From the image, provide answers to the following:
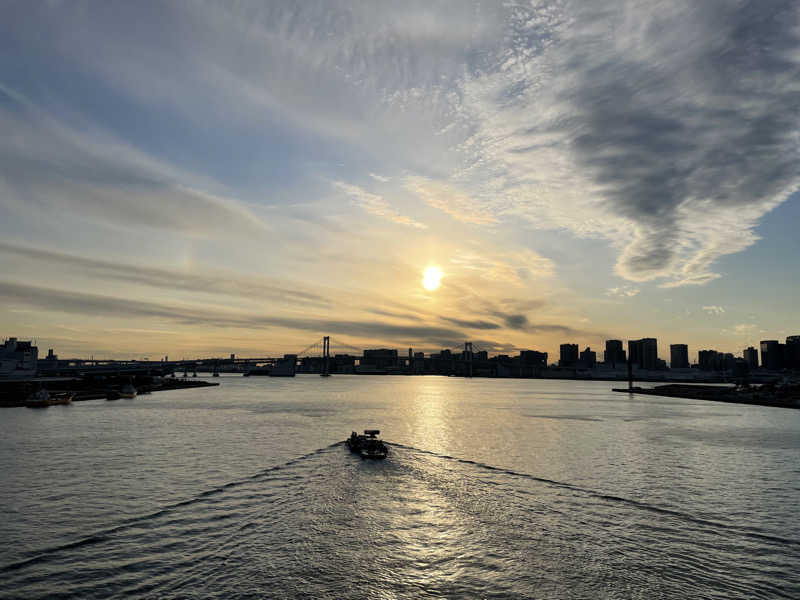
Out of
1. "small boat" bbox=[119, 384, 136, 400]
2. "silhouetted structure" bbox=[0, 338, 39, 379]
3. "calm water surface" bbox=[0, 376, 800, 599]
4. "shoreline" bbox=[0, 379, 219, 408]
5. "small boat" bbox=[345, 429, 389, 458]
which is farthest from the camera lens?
"silhouetted structure" bbox=[0, 338, 39, 379]

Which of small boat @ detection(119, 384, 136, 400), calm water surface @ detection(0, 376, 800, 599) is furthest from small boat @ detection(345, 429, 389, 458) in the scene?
small boat @ detection(119, 384, 136, 400)

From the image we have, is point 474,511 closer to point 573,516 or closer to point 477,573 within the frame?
point 573,516

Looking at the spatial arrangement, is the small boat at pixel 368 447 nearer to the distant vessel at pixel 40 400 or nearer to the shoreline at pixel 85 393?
the distant vessel at pixel 40 400

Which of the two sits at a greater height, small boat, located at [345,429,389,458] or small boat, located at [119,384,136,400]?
small boat, located at [345,429,389,458]

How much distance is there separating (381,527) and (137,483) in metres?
20.9

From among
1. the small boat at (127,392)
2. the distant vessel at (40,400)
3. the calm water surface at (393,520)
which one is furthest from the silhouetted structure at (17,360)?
the calm water surface at (393,520)

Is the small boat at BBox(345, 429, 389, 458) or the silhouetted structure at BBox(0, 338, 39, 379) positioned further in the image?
the silhouetted structure at BBox(0, 338, 39, 379)

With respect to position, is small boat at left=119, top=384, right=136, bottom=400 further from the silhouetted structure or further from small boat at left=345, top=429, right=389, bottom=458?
small boat at left=345, top=429, right=389, bottom=458

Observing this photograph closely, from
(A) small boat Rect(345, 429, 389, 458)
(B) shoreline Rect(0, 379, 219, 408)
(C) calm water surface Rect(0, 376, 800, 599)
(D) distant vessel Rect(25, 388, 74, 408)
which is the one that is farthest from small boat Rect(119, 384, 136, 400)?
(A) small boat Rect(345, 429, 389, 458)

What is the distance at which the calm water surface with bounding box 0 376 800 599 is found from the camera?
20094 millimetres

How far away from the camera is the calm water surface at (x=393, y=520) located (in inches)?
791

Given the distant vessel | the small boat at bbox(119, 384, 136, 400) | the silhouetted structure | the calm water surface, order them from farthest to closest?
the silhouetted structure < the small boat at bbox(119, 384, 136, 400) < the distant vessel < the calm water surface

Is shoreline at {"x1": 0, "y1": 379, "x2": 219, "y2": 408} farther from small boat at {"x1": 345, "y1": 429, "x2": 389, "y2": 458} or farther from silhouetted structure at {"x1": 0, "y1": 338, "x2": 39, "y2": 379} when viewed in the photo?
small boat at {"x1": 345, "y1": 429, "x2": 389, "y2": 458}

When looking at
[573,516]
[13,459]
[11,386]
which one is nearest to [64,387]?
[11,386]
